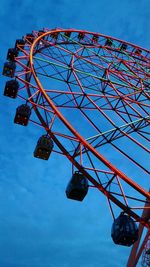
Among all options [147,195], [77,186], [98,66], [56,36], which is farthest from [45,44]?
[147,195]

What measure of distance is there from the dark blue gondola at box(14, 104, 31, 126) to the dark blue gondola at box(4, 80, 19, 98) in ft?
6.12

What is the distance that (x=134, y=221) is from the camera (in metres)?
15.5

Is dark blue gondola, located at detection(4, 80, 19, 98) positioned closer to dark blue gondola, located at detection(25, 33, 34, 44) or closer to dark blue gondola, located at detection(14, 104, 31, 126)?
dark blue gondola, located at detection(14, 104, 31, 126)

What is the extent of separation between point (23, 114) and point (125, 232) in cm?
888

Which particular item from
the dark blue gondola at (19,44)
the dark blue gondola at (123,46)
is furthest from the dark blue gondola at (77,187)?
the dark blue gondola at (123,46)

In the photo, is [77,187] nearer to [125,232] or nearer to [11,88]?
[125,232]

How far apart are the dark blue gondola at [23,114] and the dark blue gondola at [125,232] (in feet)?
26.4

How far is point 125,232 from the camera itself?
14938 millimetres

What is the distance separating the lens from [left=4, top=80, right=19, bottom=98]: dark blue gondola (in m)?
21.9

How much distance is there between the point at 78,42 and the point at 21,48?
15.3 feet

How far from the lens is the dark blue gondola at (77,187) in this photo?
656 inches

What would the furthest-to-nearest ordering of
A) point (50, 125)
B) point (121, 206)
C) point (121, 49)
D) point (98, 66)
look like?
point (121, 49)
point (98, 66)
point (50, 125)
point (121, 206)

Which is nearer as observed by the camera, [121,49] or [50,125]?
[50,125]

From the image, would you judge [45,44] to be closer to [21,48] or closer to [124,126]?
[21,48]
